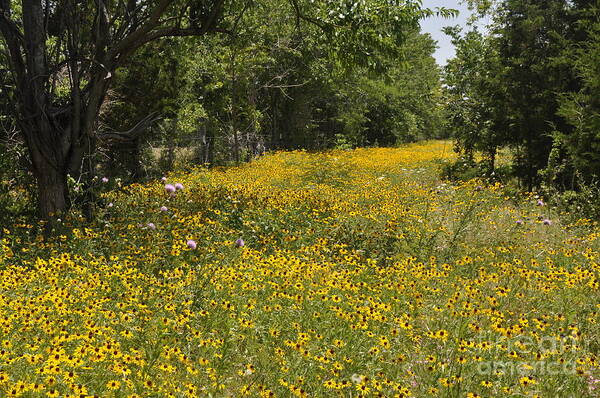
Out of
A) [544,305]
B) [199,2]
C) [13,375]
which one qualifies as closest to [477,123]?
[199,2]

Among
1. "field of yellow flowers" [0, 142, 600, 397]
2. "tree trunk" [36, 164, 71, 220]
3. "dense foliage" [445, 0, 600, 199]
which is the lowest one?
"field of yellow flowers" [0, 142, 600, 397]

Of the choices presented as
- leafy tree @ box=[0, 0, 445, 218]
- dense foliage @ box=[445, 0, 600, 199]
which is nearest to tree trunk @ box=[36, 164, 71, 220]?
leafy tree @ box=[0, 0, 445, 218]

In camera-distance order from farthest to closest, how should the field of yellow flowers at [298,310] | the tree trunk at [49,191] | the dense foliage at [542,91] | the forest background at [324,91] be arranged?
the dense foliage at [542,91], the forest background at [324,91], the tree trunk at [49,191], the field of yellow flowers at [298,310]

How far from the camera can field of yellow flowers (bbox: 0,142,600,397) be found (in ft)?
11.0

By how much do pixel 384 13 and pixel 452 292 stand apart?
6.39m

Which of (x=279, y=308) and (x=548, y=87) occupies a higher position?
(x=548, y=87)

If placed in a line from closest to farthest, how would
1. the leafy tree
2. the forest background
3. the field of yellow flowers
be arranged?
1. the field of yellow flowers
2. the leafy tree
3. the forest background

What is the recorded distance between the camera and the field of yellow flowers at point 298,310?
3354mm

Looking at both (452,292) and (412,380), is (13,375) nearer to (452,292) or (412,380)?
(412,380)

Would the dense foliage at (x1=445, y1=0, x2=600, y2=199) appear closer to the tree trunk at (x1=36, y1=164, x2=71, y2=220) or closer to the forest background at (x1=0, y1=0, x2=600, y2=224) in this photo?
the forest background at (x1=0, y1=0, x2=600, y2=224)

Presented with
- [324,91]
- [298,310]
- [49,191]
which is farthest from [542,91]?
[324,91]

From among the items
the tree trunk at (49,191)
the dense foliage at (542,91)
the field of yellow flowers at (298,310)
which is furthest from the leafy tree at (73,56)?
the dense foliage at (542,91)

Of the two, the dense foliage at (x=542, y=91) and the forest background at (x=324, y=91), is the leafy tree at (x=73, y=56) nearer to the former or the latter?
the forest background at (x=324, y=91)

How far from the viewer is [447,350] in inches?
148
